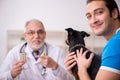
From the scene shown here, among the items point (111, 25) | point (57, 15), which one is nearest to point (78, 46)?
point (111, 25)

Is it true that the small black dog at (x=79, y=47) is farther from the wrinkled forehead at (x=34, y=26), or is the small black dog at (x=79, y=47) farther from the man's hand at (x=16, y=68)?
the wrinkled forehead at (x=34, y=26)

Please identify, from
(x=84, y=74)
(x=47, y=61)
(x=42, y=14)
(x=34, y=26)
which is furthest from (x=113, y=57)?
(x=42, y=14)

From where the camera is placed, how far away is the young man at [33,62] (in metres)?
1.89

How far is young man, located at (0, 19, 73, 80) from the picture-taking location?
189 cm

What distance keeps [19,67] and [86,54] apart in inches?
29.7

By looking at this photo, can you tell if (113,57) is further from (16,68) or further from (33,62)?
(33,62)

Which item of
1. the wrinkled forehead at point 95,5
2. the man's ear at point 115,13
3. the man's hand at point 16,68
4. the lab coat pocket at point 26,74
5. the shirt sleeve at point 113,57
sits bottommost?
the lab coat pocket at point 26,74

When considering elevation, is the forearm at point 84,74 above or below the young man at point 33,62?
above

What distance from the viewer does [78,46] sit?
1.37 metres

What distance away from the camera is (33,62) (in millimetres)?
2098

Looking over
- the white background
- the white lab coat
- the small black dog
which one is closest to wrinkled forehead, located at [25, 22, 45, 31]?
the white lab coat

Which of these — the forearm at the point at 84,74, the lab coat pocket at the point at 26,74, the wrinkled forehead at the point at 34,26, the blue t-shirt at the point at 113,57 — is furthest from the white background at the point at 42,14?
the blue t-shirt at the point at 113,57

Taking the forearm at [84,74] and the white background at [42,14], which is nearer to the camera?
the forearm at [84,74]

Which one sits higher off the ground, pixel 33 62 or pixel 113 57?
pixel 113 57
